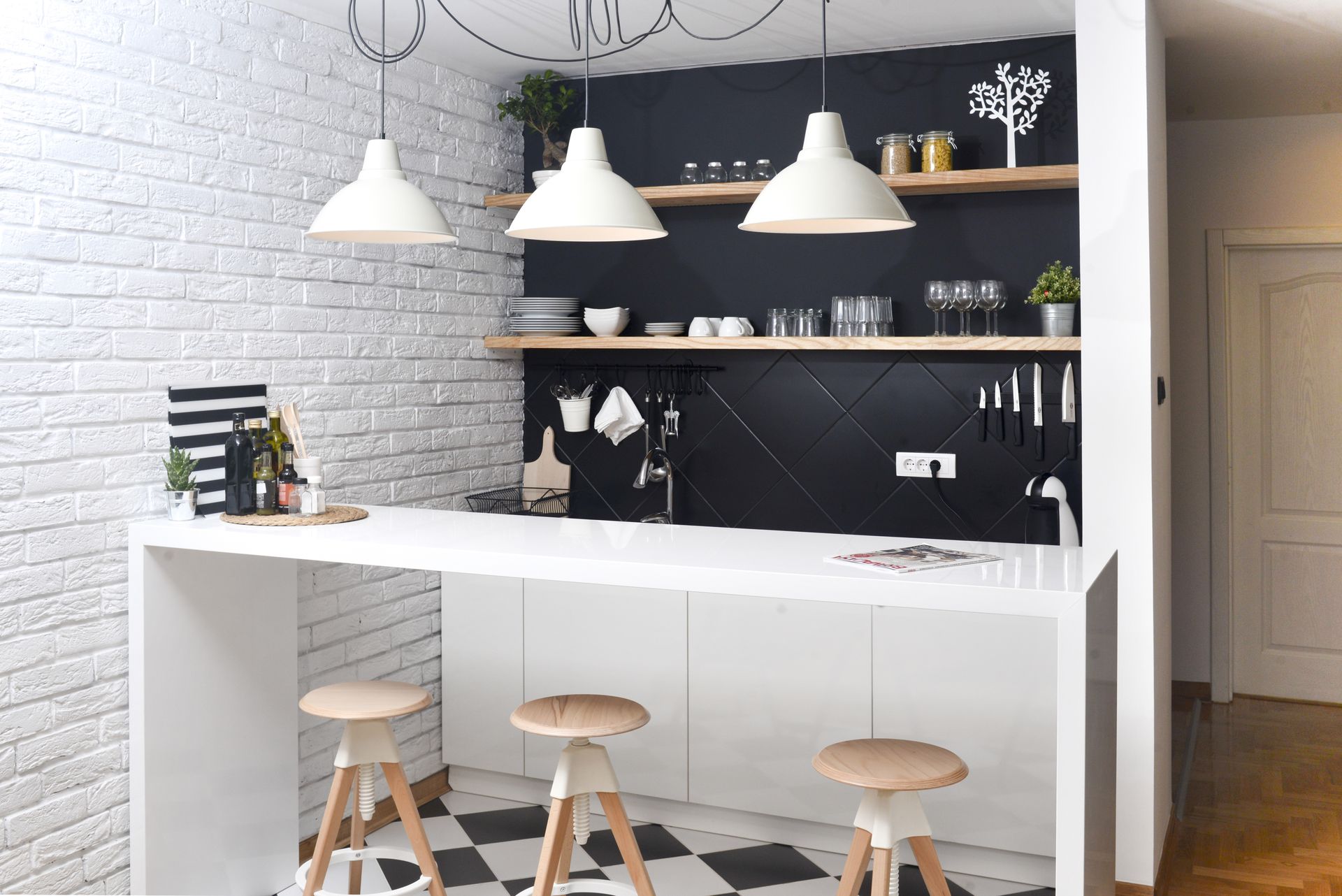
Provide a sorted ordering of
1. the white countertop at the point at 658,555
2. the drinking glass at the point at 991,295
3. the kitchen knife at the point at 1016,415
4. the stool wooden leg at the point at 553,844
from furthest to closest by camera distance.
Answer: the kitchen knife at the point at 1016,415 < the drinking glass at the point at 991,295 < the stool wooden leg at the point at 553,844 < the white countertop at the point at 658,555

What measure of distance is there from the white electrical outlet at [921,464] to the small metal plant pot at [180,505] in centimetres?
226

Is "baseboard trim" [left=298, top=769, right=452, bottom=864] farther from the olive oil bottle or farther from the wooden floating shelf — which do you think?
the wooden floating shelf

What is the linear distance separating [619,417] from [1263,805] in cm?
260

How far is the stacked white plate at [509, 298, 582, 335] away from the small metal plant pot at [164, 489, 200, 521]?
5.17 feet

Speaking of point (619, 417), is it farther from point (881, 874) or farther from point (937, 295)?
point (881, 874)

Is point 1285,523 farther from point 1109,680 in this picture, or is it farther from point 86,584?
point 86,584

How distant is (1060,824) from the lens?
2018 mm

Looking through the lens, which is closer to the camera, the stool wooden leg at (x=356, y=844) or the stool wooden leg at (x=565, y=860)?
the stool wooden leg at (x=565, y=860)

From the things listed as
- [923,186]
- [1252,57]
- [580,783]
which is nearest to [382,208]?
[580,783]

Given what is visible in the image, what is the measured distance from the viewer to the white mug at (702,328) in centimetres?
396

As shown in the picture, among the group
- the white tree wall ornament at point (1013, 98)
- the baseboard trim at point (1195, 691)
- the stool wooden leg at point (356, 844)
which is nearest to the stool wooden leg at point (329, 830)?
the stool wooden leg at point (356, 844)

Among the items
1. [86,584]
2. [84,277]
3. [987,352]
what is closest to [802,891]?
[987,352]

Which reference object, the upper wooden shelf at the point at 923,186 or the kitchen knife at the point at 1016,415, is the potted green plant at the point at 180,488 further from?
the kitchen knife at the point at 1016,415

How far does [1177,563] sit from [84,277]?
4.54 metres
